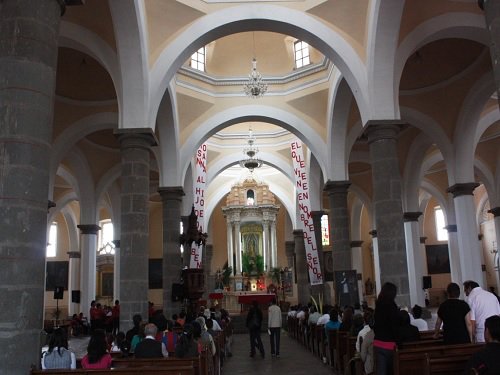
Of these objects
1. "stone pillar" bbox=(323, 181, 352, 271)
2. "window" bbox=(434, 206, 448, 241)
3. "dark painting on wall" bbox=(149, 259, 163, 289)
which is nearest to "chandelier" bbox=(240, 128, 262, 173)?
"stone pillar" bbox=(323, 181, 352, 271)

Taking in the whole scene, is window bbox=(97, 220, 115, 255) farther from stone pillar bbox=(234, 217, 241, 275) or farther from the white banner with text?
the white banner with text

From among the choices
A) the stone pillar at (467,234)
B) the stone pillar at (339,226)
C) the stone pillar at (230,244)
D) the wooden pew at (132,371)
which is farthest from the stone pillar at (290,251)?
the wooden pew at (132,371)

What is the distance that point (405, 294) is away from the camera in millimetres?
10438

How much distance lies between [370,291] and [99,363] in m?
29.1

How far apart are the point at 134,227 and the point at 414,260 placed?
458 inches

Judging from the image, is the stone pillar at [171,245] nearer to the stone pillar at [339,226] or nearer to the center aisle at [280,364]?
the center aisle at [280,364]

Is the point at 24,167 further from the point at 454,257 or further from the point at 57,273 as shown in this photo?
the point at 57,273

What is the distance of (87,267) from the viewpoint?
18.9 meters

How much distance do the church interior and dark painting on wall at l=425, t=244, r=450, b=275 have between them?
293 inches

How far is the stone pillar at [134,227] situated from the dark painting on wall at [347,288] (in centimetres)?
552

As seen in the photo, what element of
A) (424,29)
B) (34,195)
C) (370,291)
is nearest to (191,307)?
(424,29)

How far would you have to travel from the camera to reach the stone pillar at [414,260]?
60.4 ft

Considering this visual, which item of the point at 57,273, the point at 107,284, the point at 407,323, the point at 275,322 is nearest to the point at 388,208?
the point at 275,322

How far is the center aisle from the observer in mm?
10156
